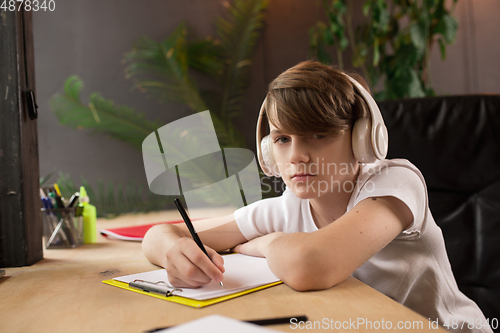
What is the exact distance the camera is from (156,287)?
564 millimetres

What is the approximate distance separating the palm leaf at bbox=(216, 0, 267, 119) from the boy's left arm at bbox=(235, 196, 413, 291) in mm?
1919

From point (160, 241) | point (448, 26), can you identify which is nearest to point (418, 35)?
point (448, 26)

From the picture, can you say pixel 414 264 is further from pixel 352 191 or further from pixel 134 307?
pixel 134 307

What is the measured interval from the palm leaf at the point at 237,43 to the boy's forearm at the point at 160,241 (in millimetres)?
1750

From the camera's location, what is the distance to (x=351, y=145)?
801mm

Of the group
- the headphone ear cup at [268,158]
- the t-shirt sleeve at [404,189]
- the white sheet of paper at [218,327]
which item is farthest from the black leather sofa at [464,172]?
the white sheet of paper at [218,327]

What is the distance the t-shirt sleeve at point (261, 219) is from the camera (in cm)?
91

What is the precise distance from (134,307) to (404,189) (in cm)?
52

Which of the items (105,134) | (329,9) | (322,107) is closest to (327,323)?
(322,107)

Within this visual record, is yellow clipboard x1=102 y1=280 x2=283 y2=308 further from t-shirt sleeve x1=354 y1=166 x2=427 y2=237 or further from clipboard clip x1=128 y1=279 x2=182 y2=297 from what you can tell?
→ t-shirt sleeve x1=354 y1=166 x2=427 y2=237

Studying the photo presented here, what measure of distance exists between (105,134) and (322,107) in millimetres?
1897

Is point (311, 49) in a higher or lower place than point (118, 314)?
higher

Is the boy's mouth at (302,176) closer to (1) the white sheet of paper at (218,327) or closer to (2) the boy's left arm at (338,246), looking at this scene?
(2) the boy's left arm at (338,246)

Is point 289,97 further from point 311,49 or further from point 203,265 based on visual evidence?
point 311,49
